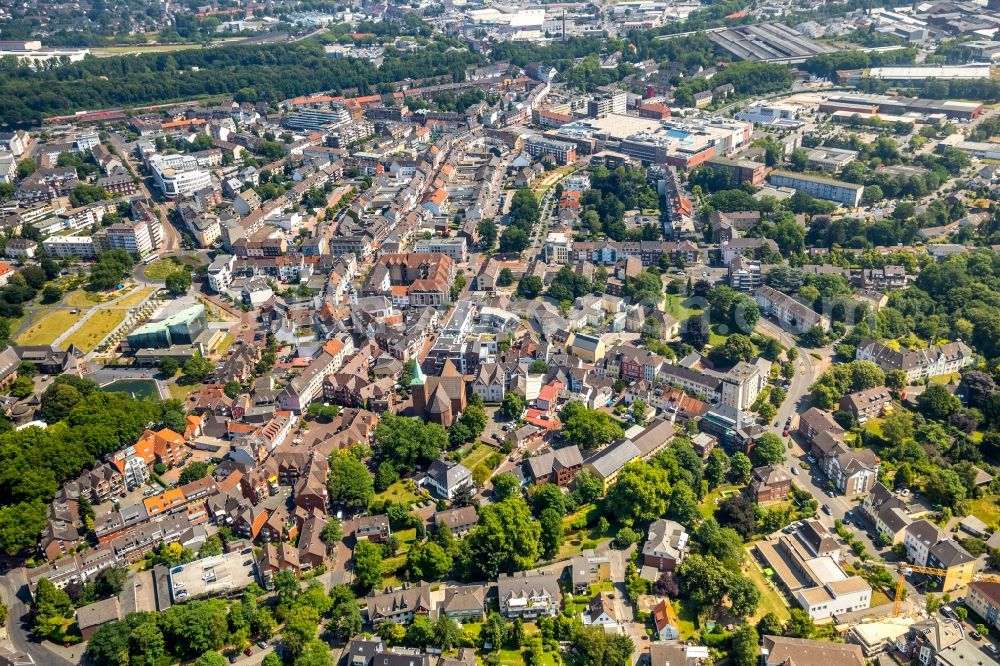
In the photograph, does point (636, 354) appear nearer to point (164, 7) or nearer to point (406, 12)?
point (406, 12)

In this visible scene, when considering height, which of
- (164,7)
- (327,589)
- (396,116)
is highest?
(164,7)

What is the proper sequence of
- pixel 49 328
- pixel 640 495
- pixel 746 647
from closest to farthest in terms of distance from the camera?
pixel 746 647 < pixel 640 495 < pixel 49 328

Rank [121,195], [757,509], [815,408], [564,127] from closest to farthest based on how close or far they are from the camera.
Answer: [757,509]
[815,408]
[121,195]
[564,127]

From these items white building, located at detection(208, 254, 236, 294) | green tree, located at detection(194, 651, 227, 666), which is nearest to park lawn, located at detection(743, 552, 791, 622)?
green tree, located at detection(194, 651, 227, 666)

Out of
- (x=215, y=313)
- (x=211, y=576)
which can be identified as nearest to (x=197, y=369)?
(x=215, y=313)

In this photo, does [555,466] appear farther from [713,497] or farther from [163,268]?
[163,268]

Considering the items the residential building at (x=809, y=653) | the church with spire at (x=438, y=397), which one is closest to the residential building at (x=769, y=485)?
the residential building at (x=809, y=653)

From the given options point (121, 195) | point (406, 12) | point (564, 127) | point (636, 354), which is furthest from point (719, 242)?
point (406, 12)
